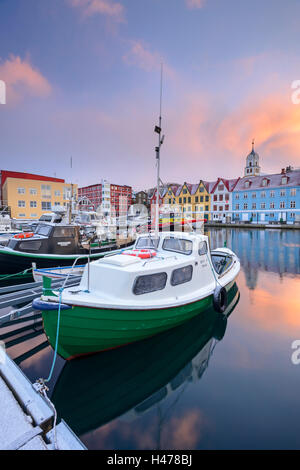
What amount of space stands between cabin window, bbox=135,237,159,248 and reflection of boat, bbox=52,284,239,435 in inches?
120

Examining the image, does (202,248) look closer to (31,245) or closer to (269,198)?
(31,245)

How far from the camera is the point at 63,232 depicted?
12.1 metres

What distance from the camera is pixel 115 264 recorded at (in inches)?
227

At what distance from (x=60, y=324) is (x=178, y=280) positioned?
342 centimetres

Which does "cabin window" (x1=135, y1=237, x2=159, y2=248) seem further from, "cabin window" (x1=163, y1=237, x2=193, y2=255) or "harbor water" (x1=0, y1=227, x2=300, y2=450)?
"harbor water" (x1=0, y1=227, x2=300, y2=450)

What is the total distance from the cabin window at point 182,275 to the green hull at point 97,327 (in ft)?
2.67

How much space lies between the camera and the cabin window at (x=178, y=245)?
24.5ft

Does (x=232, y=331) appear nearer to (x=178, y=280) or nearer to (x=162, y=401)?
(x=178, y=280)

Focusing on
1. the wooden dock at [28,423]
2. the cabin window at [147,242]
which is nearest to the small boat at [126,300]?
the cabin window at [147,242]

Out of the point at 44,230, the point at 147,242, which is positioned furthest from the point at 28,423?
the point at 44,230

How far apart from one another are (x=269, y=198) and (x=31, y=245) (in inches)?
2092

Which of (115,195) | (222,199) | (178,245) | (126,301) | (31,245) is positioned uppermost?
(115,195)

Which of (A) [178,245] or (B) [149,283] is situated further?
(A) [178,245]

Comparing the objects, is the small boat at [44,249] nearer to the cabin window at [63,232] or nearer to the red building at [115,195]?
the cabin window at [63,232]
